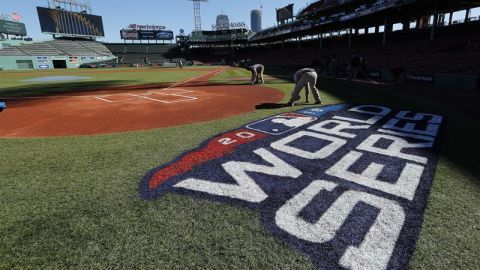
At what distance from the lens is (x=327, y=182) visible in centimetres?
411

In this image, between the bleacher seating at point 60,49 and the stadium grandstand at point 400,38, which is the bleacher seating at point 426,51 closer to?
the stadium grandstand at point 400,38

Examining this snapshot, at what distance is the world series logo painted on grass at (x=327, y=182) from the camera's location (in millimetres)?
2857

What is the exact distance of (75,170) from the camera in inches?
184

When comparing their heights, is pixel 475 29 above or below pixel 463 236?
above

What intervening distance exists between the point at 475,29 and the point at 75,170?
45616mm

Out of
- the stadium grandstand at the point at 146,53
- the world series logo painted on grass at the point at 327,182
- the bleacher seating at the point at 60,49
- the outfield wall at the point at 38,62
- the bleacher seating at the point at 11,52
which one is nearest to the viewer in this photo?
the world series logo painted on grass at the point at 327,182

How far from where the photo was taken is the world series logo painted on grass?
2857mm

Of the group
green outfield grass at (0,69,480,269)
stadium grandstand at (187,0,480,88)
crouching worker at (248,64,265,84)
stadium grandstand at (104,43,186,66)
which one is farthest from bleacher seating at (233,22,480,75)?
stadium grandstand at (104,43,186,66)

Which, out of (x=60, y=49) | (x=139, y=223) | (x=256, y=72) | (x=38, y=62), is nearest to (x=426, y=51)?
(x=256, y=72)

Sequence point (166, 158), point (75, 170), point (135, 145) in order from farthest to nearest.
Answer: point (135, 145) → point (166, 158) → point (75, 170)

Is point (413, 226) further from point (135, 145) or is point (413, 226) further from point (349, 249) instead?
point (135, 145)

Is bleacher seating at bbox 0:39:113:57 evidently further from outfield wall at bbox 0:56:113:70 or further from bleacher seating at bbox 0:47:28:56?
outfield wall at bbox 0:56:113:70

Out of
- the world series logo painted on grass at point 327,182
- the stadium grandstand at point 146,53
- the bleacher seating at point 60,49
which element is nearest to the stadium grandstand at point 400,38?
the world series logo painted on grass at point 327,182

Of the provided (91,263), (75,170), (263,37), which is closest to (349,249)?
(91,263)
